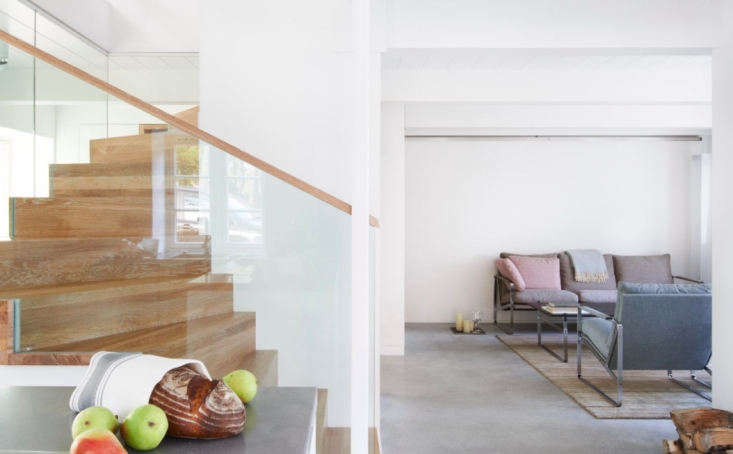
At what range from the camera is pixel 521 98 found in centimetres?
515

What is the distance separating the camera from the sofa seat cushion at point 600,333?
390 centimetres

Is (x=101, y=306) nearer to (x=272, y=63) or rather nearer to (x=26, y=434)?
(x=26, y=434)

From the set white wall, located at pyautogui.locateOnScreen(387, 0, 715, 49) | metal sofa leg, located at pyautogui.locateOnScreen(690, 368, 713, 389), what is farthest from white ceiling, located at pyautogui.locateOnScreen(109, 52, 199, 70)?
metal sofa leg, located at pyautogui.locateOnScreen(690, 368, 713, 389)

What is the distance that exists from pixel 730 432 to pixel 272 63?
3.27 m

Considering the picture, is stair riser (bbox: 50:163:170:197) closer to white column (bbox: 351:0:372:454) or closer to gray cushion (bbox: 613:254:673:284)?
white column (bbox: 351:0:372:454)

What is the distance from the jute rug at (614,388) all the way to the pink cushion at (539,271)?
1122mm

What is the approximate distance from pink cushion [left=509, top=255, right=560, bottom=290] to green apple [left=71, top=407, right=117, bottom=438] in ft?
20.2

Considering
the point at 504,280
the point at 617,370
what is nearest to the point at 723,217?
the point at 617,370

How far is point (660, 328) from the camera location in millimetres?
3775

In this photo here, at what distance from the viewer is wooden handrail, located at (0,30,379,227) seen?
5.63 ft

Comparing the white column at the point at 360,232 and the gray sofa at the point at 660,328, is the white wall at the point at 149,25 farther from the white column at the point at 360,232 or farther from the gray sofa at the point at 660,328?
the gray sofa at the point at 660,328

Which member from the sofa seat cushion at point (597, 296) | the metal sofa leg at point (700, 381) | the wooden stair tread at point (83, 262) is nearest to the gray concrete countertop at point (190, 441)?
the wooden stair tread at point (83, 262)

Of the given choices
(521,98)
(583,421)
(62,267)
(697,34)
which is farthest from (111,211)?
(521,98)

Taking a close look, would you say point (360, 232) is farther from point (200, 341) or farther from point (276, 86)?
point (276, 86)
